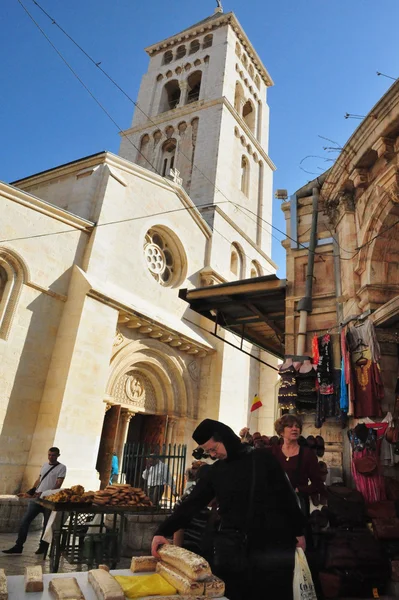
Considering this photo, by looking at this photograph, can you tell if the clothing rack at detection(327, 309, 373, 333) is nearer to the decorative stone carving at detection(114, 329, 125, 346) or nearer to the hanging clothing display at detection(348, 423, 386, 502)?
the hanging clothing display at detection(348, 423, 386, 502)

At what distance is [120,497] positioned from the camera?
5.48 meters

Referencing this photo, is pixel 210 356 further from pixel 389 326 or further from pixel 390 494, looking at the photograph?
pixel 390 494

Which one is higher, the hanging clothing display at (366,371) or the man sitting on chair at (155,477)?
the hanging clothing display at (366,371)

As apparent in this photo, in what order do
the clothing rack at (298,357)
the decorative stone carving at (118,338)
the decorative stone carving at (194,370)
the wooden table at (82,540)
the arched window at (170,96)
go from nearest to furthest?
the wooden table at (82,540), the clothing rack at (298,357), the decorative stone carving at (118,338), the decorative stone carving at (194,370), the arched window at (170,96)

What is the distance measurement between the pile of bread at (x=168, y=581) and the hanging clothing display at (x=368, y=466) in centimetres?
390

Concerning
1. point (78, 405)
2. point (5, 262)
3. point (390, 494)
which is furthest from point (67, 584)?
point (5, 262)

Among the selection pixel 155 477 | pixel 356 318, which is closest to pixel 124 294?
pixel 155 477

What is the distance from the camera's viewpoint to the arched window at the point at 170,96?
92.1 ft

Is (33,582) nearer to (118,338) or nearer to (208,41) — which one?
(118,338)

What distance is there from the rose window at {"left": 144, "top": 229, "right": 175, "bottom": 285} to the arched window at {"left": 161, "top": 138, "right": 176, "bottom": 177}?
9.23 metres

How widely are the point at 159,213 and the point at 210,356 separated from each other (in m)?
6.21

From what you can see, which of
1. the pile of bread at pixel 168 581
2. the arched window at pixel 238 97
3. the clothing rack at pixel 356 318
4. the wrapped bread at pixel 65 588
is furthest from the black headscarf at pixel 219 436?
the arched window at pixel 238 97

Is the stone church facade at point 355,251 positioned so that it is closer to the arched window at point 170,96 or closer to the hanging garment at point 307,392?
the hanging garment at point 307,392

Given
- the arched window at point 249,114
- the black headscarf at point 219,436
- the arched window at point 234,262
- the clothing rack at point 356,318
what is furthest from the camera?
the arched window at point 249,114
